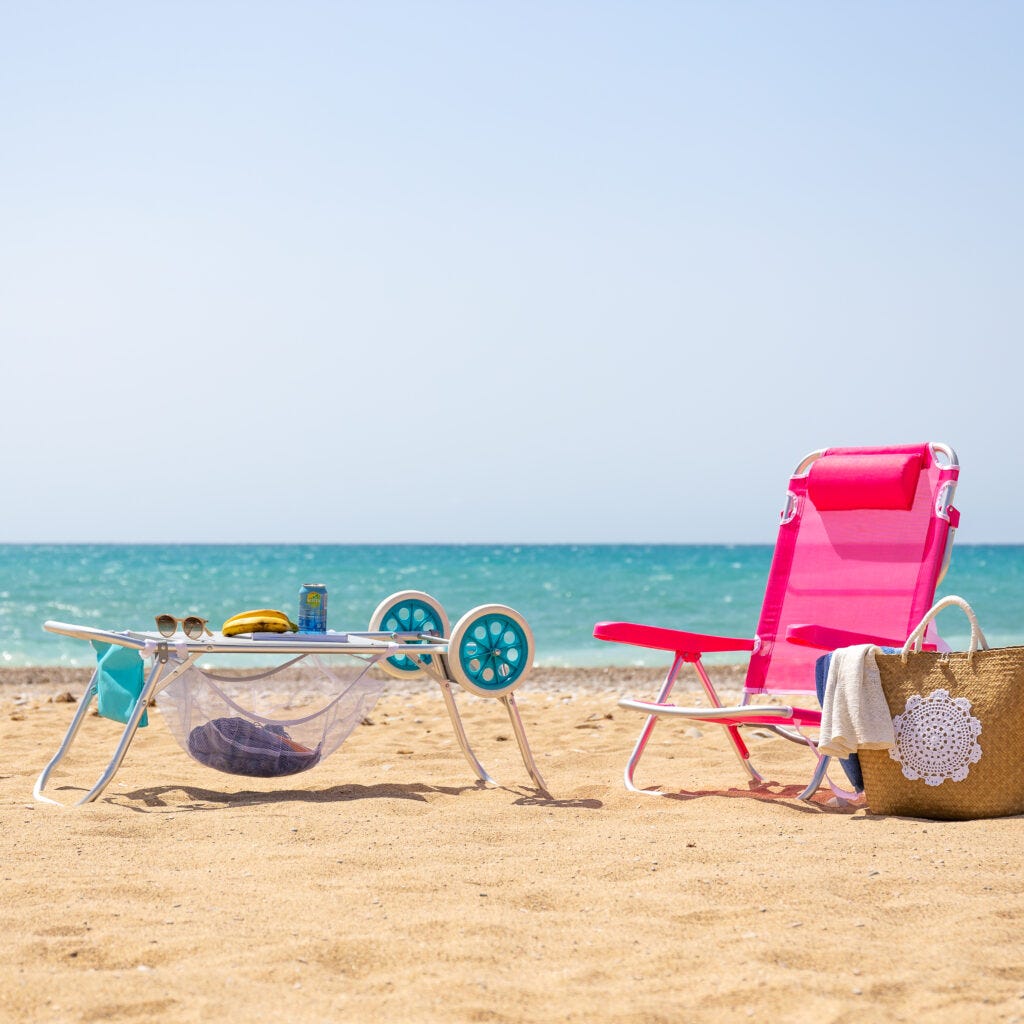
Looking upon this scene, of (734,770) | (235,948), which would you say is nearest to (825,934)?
(235,948)

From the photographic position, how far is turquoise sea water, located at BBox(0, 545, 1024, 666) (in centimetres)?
1633

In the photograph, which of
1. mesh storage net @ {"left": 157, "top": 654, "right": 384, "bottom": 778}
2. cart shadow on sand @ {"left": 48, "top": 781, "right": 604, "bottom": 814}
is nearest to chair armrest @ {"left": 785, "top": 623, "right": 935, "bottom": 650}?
cart shadow on sand @ {"left": 48, "top": 781, "right": 604, "bottom": 814}

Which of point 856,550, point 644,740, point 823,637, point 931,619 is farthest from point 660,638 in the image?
point 856,550

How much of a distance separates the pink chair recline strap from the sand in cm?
124

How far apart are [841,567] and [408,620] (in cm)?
181

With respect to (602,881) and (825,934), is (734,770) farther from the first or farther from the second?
(825,934)

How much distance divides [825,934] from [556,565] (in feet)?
130

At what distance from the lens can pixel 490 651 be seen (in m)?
4.37

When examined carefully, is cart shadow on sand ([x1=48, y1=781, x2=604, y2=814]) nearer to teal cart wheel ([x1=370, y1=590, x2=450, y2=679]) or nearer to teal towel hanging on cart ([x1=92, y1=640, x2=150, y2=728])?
teal towel hanging on cart ([x1=92, y1=640, x2=150, y2=728])

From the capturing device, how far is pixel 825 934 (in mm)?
2533

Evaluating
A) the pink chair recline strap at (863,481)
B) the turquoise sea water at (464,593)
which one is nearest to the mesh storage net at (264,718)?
the pink chair recline strap at (863,481)

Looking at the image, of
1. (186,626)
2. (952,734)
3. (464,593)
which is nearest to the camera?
(952,734)

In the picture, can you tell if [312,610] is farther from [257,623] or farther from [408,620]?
[408,620]

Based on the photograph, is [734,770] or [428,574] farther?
[428,574]
